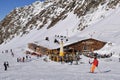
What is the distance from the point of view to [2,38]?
187 m

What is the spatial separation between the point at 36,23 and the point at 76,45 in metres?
104

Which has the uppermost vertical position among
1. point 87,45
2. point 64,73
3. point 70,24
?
point 70,24

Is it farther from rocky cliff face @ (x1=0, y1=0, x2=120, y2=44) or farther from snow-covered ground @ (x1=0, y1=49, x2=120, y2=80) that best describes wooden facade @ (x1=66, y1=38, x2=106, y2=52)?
rocky cliff face @ (x1=0, y1=0, x2=120, y2=44)

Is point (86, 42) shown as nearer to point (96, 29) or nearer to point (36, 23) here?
point (96, 29)

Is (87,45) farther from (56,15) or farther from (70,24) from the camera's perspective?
(56,15)

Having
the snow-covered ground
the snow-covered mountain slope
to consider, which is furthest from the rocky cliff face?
the snow-covered ground

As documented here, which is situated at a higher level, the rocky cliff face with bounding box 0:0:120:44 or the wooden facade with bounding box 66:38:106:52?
the rocky cliff face with bounding box 0:0:120:44

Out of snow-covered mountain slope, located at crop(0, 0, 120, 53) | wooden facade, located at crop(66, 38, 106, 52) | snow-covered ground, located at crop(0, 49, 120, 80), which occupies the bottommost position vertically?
snow-covered ground, located at crop(0, 49, 120, 80)

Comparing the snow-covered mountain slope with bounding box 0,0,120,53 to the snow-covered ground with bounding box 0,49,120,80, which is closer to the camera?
the snow-covered ground with bounding box 0,49,120,80

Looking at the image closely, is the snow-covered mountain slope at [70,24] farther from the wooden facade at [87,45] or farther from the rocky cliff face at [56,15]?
the wooden facade at [87,45]

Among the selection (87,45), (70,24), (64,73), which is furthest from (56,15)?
(64,73)

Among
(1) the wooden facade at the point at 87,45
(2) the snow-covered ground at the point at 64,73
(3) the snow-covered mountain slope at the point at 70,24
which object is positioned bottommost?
(2) the snow-covered ground at the point at 64,73

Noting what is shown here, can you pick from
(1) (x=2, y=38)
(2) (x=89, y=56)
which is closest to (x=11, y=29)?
(1) (x=2, y=38)

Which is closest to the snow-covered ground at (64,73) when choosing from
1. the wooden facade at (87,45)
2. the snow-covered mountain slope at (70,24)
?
the wooden facade at (87,45)
